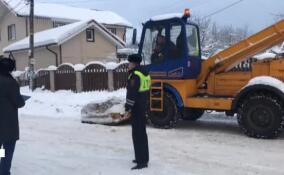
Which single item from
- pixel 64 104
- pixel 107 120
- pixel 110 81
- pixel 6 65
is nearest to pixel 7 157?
pixel 6 65

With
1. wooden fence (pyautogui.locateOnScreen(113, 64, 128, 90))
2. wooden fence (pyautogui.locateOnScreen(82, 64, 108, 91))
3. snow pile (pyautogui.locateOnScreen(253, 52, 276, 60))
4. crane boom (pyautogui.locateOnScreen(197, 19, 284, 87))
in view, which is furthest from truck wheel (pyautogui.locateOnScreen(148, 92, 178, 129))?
wooden fence (pyautogui.locateOnScreen(82, 64, 108, 91))

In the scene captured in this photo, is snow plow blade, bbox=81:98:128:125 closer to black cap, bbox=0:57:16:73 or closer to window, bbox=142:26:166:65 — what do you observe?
window, bbox=142:26:166:65

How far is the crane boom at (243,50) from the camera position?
1121cm

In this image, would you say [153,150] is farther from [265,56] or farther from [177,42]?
[265,56]

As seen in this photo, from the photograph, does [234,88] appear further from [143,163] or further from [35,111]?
[35,111]

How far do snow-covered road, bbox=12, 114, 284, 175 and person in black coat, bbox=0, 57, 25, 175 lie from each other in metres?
1.20

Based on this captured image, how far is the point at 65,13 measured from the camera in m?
45.8

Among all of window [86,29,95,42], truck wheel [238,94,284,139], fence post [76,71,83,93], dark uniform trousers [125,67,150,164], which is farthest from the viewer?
window [86,29,95,42]

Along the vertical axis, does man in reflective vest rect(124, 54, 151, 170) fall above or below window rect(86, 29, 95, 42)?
below

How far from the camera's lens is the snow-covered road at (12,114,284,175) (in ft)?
25.5

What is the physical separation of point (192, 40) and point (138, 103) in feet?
16.2

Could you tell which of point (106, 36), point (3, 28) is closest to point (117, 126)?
point (106, 36)

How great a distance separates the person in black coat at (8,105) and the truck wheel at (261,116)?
18.0ft

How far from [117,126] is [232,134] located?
10.4 ft
